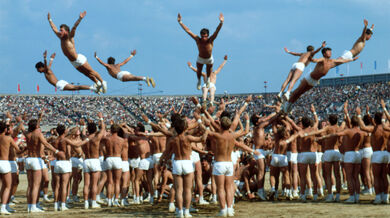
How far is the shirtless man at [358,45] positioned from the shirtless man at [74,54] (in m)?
7.43

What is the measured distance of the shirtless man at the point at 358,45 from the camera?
43.0ft

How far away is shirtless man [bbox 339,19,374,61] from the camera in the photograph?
43.0ft

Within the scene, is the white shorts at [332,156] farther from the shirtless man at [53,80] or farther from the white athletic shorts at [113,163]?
the shirtless man at [53,80]

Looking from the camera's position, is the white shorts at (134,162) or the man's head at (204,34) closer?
the man's head at (204,34)

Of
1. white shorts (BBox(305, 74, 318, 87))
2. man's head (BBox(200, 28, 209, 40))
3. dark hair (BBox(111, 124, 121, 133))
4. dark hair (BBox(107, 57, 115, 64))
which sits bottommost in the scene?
dark hair (BBox(111, 124, 121, 133))

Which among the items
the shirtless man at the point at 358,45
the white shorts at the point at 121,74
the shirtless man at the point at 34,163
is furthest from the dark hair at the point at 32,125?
the shirtless man at the point at 358,45

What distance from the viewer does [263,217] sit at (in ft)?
36.6

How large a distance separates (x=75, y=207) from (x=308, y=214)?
24.0 ft

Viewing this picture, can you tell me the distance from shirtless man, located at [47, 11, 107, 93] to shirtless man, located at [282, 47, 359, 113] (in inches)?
231

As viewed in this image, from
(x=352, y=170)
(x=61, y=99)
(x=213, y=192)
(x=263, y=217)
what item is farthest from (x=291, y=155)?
(x=61, y=99)

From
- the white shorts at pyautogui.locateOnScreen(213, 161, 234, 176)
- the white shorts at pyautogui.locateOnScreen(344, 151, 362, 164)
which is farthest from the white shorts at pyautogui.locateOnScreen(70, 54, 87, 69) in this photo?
the white shorts at pyautogui.locateOnScreen(344, 151, 362, 164)

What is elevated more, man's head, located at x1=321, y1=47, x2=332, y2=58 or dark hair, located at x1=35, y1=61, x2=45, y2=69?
dark hair, located at x1=35, y1=61, x2=45, y2=69

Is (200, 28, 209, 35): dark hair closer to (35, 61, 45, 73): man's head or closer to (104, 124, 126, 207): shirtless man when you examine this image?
(104, 124, 126, 207): shirtless man

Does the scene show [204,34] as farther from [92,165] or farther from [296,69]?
[92,165]
